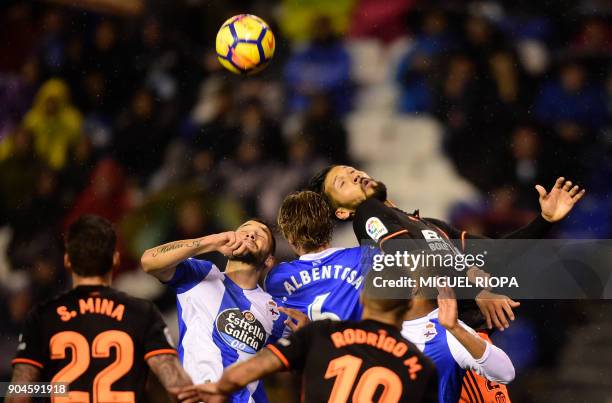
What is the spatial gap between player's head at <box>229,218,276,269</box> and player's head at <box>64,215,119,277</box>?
1.17m

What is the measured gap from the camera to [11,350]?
9.04 metres

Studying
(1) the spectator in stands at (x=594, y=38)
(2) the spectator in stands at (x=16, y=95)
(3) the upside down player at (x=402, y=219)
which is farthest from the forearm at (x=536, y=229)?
(2) the spectator in stands at (x=16, y=95)

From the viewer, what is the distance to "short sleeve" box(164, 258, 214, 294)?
16.7 ft

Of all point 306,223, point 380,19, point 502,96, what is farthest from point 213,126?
point 306,223

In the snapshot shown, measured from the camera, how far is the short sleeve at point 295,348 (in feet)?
12.6

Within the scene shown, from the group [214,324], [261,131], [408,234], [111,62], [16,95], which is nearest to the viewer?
[214,324]

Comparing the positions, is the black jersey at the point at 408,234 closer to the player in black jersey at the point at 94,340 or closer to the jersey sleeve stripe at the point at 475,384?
the jersey sleeve stripe at the point at 475,384

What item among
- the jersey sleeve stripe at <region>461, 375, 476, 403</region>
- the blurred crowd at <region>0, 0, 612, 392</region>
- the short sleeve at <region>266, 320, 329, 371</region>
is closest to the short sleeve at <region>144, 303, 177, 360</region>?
the short sleeve at <region>266, 320, 329, 371</region>

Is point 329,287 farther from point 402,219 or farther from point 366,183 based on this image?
point 366,183

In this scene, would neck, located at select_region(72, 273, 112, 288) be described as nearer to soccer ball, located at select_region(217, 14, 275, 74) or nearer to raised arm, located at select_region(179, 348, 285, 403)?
raised arm, located at select_region(179, 348, 285, 403)

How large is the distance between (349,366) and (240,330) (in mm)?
1426

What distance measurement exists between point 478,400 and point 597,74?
397 centimetres

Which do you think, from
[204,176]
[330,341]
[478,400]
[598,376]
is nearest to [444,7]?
[204,176]

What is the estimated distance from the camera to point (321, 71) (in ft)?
31.5
